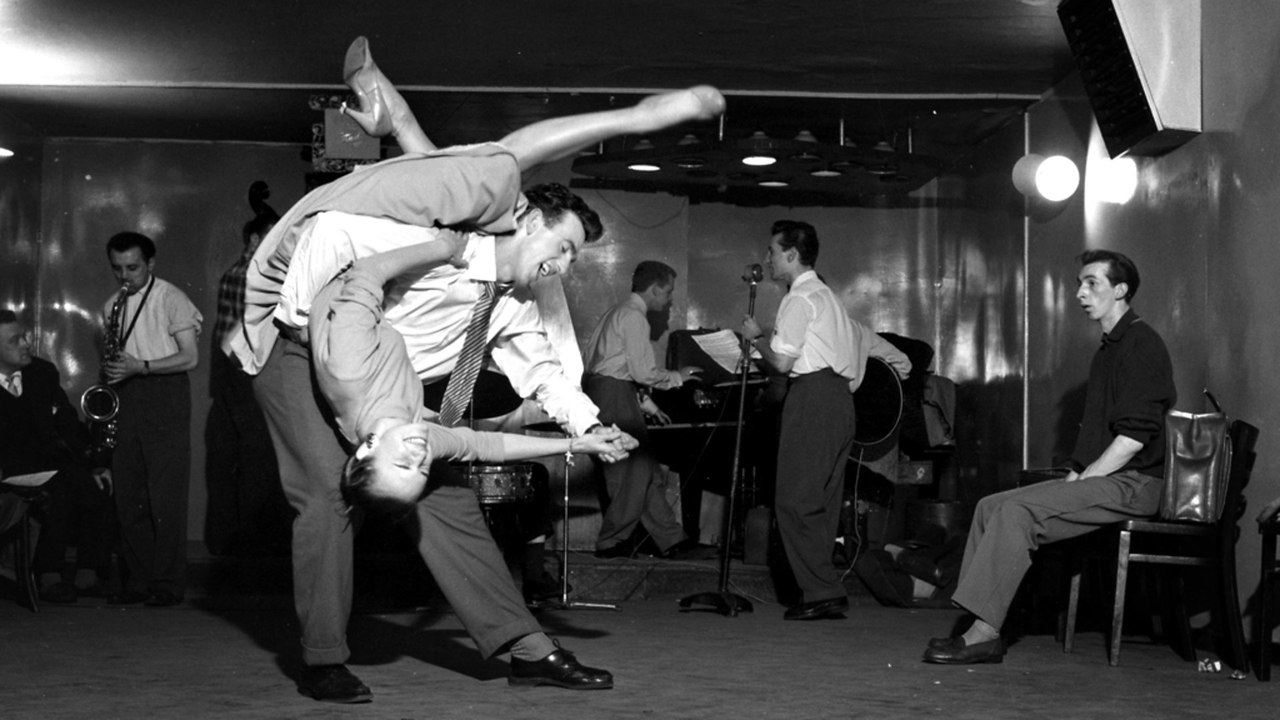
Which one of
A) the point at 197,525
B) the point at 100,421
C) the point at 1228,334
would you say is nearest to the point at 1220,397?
the point at 1228,334

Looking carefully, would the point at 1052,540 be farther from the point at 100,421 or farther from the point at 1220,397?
the point at 100,421

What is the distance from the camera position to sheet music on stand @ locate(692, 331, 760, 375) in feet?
27.7

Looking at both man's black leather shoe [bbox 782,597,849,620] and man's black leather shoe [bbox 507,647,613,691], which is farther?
man's black leather shoe [bbox 782,597,849,620]

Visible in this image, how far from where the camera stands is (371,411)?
144 inches

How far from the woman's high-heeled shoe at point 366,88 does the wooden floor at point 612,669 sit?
178 centimetres

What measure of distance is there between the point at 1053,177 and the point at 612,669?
13.3ft

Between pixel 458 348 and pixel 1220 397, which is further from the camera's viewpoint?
pixel 1220 397

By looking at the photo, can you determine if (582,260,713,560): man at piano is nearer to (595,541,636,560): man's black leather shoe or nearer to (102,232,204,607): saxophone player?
(595,541,636,560): man's black leather shoe

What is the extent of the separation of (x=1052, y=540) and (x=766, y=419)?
11.6ft

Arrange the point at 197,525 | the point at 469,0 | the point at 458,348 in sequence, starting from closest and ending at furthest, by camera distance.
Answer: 1. the point at 458,348
2. the point at 469,0
3. the point at 197,525

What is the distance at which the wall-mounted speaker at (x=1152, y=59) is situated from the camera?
6.25m

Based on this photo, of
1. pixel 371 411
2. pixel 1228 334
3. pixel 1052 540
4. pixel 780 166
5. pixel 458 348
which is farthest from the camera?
pixel 780 166

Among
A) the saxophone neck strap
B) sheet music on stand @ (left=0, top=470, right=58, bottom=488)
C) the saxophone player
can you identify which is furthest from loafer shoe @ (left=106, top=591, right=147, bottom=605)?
the saxophone neck strap

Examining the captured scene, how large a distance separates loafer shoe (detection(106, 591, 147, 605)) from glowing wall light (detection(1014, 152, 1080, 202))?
5.04 m
